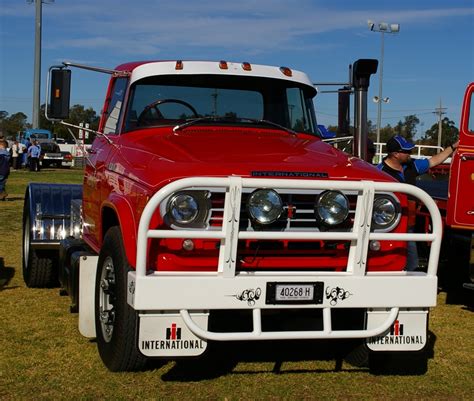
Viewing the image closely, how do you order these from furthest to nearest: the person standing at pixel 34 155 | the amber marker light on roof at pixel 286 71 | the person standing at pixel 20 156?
the person standing at pixel 20 156 → the person standing at pixel 34 155 → the amber marker light on roof at pixel 286 71

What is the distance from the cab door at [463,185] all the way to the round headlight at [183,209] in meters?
3.93

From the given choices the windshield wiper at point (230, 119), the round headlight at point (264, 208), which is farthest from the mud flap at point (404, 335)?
the windshield wiper at point (230, 119)

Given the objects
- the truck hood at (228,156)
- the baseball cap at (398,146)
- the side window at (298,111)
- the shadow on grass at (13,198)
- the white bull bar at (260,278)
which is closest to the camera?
the white bull bar at (260,278)

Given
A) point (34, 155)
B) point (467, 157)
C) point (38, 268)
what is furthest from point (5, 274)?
point (34, 155)

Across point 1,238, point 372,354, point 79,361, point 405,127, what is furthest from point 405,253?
point 405,127

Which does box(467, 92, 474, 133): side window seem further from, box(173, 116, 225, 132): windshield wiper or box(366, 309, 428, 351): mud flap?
box(366, 309, 428, 351): mud flap

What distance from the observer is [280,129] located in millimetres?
6090

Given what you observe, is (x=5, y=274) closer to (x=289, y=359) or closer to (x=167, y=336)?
(x=289, y=359)

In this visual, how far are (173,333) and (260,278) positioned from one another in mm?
607

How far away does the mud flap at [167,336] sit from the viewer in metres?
4.43

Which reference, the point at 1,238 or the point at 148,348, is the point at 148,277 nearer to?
the point at 148,348

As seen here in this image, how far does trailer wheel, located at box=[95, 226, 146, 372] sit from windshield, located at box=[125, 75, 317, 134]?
1238 millimetres

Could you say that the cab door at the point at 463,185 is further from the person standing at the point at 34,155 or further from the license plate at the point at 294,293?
the person standing at the point at 34,155

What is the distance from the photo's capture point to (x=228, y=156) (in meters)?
4.86
